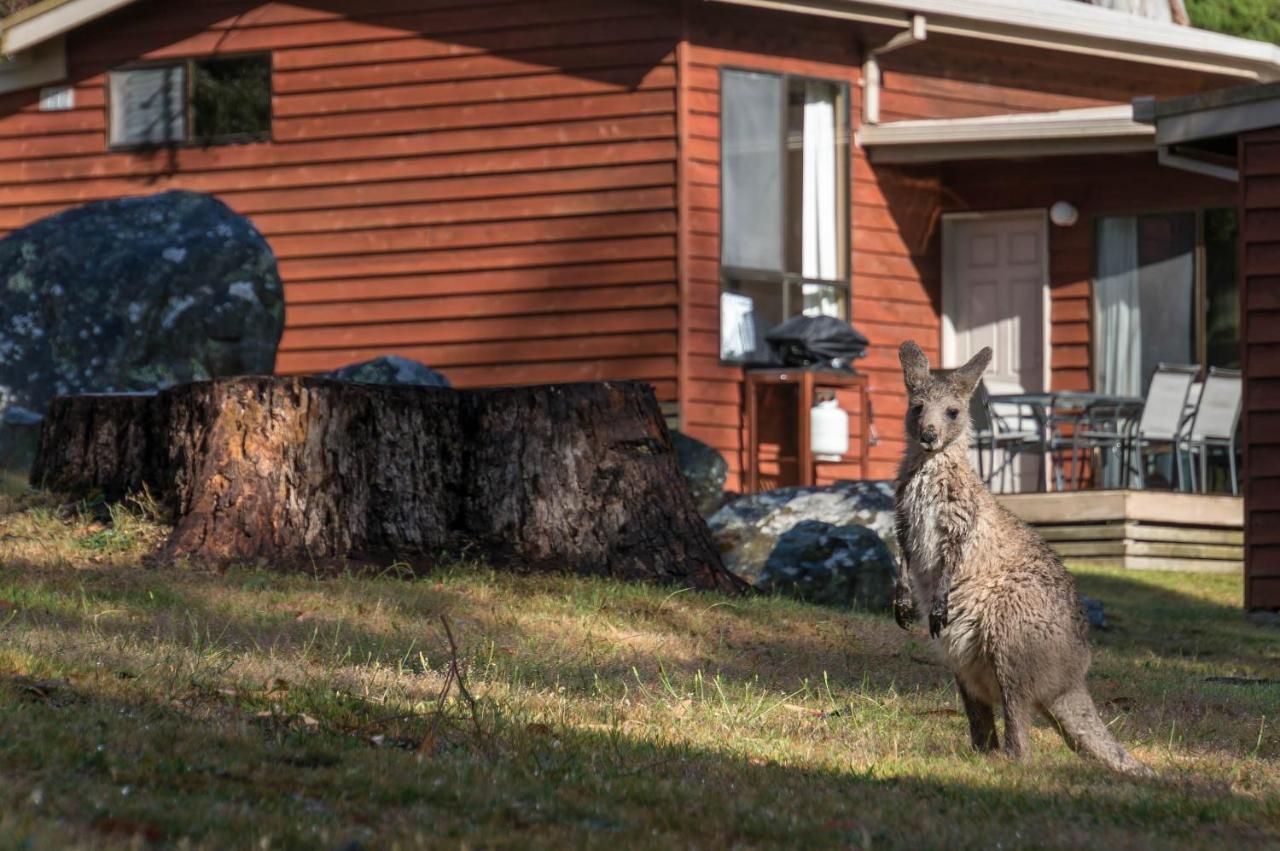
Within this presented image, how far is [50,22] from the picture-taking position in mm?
20625

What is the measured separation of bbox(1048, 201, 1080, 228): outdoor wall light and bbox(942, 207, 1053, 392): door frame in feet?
0.71

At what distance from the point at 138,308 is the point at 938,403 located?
977 centimetres

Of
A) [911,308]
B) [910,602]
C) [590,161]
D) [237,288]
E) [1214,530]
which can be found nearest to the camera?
[910,602]

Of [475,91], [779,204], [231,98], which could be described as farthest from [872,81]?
[231,98]

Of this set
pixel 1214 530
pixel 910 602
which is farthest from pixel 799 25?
pixel 910 602

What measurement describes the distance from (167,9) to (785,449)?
8450mm

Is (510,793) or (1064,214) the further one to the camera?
(1064,214)

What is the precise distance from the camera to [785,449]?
19.1m

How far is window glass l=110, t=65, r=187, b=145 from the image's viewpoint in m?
20.8

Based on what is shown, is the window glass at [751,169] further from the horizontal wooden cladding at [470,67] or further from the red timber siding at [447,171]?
the horizontal wooden cladding at [470,67]

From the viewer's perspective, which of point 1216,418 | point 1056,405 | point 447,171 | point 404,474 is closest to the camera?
point 404,474

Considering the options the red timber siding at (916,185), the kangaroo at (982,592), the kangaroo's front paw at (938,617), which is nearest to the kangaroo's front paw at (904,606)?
the kangaroo at (982,592)

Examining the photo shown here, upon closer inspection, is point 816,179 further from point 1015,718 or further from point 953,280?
point 1015,718

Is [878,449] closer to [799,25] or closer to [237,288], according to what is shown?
[799,25]
